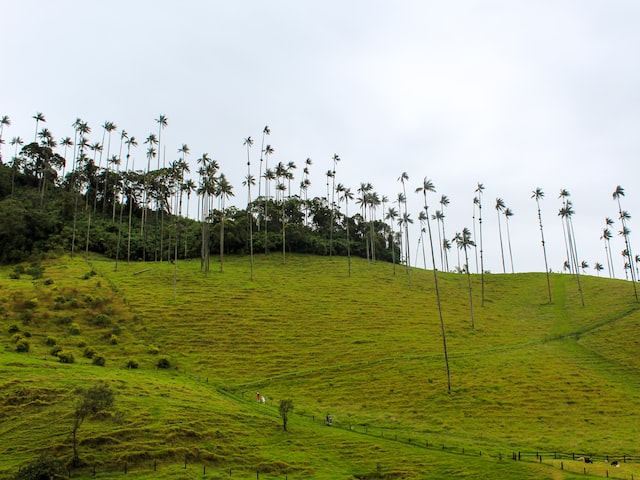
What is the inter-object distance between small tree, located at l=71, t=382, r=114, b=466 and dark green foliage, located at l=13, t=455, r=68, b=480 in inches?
84.9

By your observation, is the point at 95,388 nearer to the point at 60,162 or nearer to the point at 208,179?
the point at 208,179

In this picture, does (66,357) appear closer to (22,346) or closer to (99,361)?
(99,361)

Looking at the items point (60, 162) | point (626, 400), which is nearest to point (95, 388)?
point (626, 400)

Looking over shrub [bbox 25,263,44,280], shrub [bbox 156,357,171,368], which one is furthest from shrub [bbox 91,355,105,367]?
shrub [bbox 25,263,44,280]

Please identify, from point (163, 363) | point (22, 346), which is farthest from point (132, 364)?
point (22, 346)

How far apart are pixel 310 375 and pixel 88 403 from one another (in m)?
34.9

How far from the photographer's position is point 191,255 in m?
142

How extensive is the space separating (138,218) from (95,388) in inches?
4859

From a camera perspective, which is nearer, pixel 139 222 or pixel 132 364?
pixel 132 364

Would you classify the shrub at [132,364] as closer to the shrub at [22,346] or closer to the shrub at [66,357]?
the shrub at [66,357]

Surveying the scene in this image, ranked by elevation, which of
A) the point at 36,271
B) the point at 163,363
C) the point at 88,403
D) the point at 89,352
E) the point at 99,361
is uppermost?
the point at 36,271

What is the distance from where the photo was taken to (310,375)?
244ft

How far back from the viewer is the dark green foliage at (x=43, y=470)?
130ft

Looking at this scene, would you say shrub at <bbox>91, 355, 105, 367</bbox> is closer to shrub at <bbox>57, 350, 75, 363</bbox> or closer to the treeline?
shrub at <bbox>57, 350, 75, 363</bbox>
